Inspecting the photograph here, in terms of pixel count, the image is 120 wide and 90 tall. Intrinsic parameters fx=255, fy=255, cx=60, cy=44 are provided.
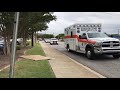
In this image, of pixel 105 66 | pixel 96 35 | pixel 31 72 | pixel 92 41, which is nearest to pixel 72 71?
pixel 31 72

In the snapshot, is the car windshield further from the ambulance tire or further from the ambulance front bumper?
the ambulance front bumper

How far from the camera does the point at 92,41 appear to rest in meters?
15.3

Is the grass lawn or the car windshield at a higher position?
the car windshield

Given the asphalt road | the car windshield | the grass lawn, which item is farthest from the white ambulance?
the grass lawn

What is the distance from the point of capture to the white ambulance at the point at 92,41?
1482cm

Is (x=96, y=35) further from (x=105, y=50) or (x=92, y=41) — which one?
(x=105, y=50)

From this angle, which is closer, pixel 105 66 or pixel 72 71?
pixel 72 71

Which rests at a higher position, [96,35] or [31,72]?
[96,35]

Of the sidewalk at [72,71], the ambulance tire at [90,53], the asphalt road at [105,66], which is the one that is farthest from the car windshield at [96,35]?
the sidewalk at [72,71]

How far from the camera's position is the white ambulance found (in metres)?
14.8

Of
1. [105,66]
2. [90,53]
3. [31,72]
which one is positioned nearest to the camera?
[31,72]
